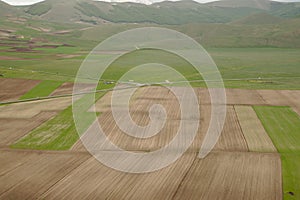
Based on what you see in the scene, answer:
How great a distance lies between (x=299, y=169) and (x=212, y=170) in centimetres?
804

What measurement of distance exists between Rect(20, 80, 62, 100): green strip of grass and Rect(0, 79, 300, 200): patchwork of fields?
1006cm

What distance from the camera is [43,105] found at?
52.6m

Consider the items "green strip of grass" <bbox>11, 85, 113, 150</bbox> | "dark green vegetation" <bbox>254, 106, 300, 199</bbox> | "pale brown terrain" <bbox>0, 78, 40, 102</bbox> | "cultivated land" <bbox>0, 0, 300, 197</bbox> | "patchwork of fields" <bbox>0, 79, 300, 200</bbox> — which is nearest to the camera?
"patchwork of fields" <bbox>0, 79, 300, 200</bbox>

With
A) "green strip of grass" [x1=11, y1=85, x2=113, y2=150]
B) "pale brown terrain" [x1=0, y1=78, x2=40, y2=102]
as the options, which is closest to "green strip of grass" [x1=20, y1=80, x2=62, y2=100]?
"pale brown terrain" [x1=0, y1=78, x2=40, y2=102]

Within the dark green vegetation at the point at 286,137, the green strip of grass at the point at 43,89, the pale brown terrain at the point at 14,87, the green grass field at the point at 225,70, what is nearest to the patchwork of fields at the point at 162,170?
the dark green vegetation at the point at 286,137

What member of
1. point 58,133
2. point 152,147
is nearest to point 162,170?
point 152,147

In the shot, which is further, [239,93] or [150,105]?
[239,93]

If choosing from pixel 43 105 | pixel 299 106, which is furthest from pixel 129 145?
pixel 299 106

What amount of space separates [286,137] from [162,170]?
17.2m

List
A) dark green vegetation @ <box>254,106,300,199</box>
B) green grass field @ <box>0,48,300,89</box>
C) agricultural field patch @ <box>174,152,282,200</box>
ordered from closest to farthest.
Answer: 1. agricultural field patch @ <box>174,152,282,200</box>
2. dark green vegetation @ <box>254,106,300,199</box>
3. green grass field @ <box>0,48,300,89</box>

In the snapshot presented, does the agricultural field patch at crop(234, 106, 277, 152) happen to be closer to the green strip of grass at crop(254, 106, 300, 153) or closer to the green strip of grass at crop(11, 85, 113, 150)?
the green strip of grass at crop(254, 106, 300, 153)

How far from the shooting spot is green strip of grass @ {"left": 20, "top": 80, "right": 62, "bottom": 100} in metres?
60.7

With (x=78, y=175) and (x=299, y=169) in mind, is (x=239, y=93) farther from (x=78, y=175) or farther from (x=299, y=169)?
(x=78, y=175)

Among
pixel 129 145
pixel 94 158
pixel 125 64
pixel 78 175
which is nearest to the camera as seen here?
pixel 78 175
